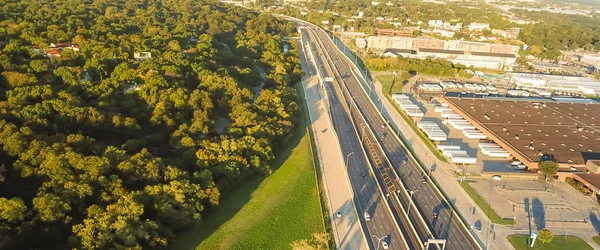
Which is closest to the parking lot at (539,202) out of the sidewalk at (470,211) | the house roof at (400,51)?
the sidewalk at (470,211)

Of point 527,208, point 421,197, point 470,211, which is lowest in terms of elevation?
point 527,208

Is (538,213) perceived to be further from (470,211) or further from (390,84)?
(390,84)

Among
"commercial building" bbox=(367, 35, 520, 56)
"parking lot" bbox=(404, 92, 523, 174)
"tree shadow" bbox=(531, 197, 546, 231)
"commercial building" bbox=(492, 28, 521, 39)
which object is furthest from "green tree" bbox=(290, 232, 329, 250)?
"commercial building" bbox=(492, 28, 521, 39)

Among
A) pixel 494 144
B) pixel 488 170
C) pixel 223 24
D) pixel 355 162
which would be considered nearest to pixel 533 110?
pixel 494 144

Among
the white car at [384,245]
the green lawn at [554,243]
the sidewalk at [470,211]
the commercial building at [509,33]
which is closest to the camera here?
the white car at [384,245]

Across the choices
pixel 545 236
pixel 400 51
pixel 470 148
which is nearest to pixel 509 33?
pixel 400 51

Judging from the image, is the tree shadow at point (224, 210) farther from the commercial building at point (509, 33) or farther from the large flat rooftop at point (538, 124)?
the commercial building at point (509, 33)
